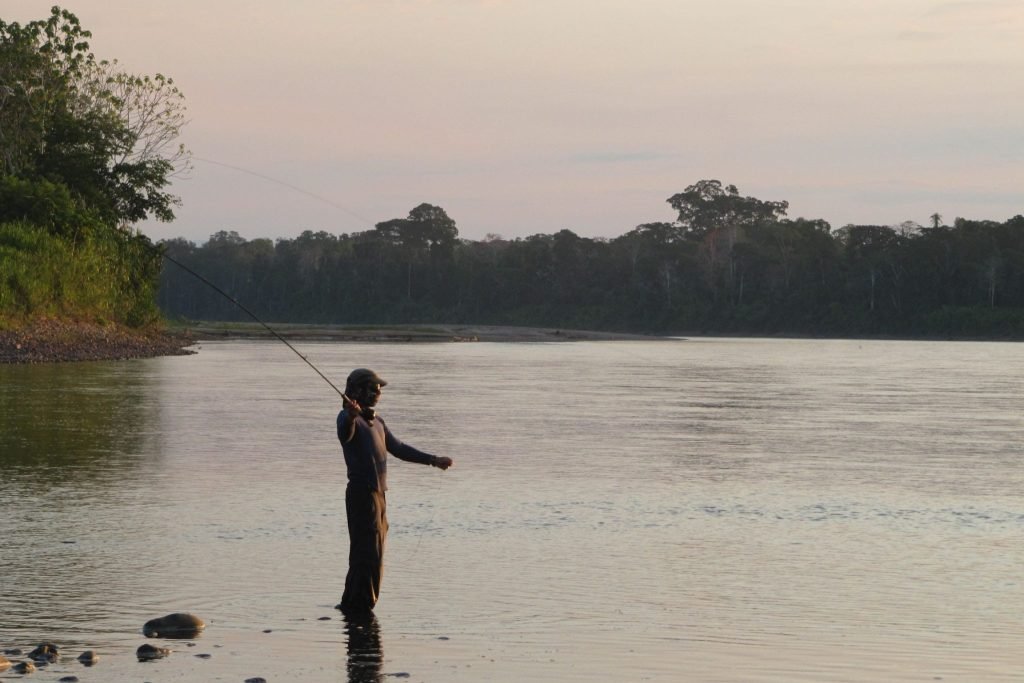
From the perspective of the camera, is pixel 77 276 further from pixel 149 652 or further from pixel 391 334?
pixel 149 652

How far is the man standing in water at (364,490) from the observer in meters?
9.37

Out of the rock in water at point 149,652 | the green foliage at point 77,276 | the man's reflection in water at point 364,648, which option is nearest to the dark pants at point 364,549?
the man's reflection in water at point 364,648

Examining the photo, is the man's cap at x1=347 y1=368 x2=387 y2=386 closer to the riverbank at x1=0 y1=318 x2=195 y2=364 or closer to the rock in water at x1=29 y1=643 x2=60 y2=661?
the rock in water at x1=29 y1=643 x2=60 y2=661

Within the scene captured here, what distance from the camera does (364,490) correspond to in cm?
953

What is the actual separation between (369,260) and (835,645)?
15375 centimetres

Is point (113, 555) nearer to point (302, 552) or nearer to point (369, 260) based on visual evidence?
point (302, 552)

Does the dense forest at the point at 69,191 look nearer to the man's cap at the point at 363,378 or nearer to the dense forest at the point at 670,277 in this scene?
the man's cap at the point at 363,378

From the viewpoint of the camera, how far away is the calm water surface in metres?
8.27

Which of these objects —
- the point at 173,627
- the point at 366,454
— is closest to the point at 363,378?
the point at 366,454

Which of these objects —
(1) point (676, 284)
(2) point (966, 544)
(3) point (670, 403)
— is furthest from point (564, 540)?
(1) point (676, 284)

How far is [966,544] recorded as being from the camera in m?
12.4

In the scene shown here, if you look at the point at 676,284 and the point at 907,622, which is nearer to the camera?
the point at 907,622

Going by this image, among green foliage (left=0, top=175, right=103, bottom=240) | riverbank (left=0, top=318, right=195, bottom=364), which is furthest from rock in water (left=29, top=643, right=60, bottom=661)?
green foliage (left=0, top=175, right=103, bottom=240)

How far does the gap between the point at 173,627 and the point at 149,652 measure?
24.6 inches
